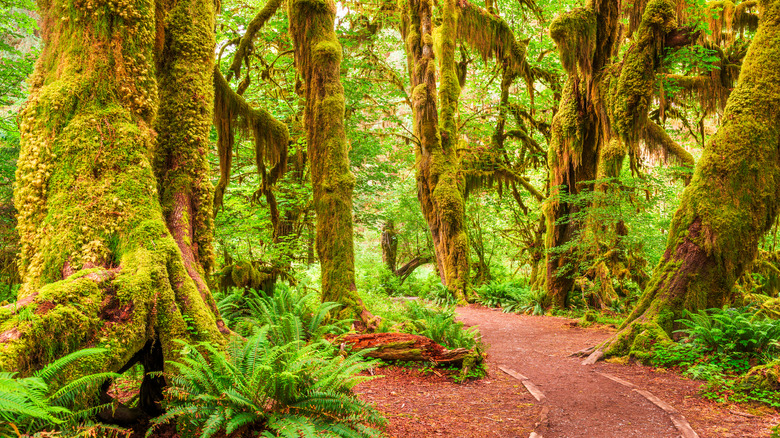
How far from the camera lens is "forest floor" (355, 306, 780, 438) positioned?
4.23 metres

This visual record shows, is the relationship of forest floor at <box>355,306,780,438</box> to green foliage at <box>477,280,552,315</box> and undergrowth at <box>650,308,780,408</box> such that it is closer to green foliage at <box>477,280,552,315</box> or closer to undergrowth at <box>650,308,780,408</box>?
undergrowth at <box>650,308,780,408</box>

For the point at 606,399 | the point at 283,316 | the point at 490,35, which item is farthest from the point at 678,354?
the point at 490,35

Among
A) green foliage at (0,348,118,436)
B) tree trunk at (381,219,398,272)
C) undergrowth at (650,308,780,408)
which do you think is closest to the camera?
green foliage at (0,348,118,436)

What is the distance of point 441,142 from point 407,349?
1051 centimetres

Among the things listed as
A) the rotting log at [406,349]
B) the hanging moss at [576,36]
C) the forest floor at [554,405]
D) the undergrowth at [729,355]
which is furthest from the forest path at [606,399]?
the hanging moss at [576,36]

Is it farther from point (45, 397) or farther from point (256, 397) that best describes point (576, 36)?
point (45, 397)

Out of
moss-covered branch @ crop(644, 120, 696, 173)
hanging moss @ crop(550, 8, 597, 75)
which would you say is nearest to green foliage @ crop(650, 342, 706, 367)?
moss-covered branch @ crop(644, 120, 696, 173)

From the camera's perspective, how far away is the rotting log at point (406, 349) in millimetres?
6414

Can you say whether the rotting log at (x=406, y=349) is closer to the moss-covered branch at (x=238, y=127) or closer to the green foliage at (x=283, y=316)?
the green foliage at (x=283, y=316)

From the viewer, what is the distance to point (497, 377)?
20.9 ft

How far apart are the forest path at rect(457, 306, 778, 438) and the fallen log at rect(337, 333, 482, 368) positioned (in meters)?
0.90

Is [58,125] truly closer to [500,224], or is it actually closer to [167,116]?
[167,116]

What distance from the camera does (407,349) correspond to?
6574 millimetres

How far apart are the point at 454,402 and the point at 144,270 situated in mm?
3791
